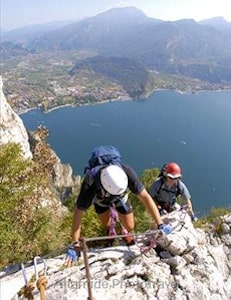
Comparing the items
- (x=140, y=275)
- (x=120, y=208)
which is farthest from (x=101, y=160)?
(x=140, y=275)

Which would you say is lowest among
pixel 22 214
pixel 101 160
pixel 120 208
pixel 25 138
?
pixel 120 208

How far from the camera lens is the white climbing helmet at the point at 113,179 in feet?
18.0

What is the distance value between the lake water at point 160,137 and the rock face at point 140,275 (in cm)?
6914

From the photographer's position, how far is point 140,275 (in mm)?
5801

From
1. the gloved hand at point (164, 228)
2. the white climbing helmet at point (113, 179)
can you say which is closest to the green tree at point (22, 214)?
the gloved hand at point (164, 228)

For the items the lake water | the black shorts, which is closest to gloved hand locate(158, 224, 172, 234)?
the black shorts

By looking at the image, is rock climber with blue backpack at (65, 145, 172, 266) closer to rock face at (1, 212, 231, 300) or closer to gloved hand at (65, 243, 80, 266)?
gloved hand at (65, 243, 80, 266)

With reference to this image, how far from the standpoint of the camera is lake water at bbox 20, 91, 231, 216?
96169mm

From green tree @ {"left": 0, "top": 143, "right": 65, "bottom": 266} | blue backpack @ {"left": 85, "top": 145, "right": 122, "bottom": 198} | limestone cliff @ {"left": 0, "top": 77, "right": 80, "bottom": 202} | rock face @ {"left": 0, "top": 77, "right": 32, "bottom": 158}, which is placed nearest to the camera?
blue backpack @ {"left": 85, "top": 145, "right": 122, "bottom": 198}

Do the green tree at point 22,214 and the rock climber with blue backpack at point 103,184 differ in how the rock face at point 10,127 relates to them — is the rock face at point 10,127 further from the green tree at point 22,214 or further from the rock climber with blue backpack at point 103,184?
the rock climber with blue backpack at point 103,184

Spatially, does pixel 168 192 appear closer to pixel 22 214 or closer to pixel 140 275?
pixel 140 275

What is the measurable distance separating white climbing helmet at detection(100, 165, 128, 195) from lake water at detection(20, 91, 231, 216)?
70540mm

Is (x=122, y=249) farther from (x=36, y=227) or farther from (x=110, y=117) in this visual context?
(x=110, y=117)

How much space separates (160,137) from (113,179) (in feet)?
411
